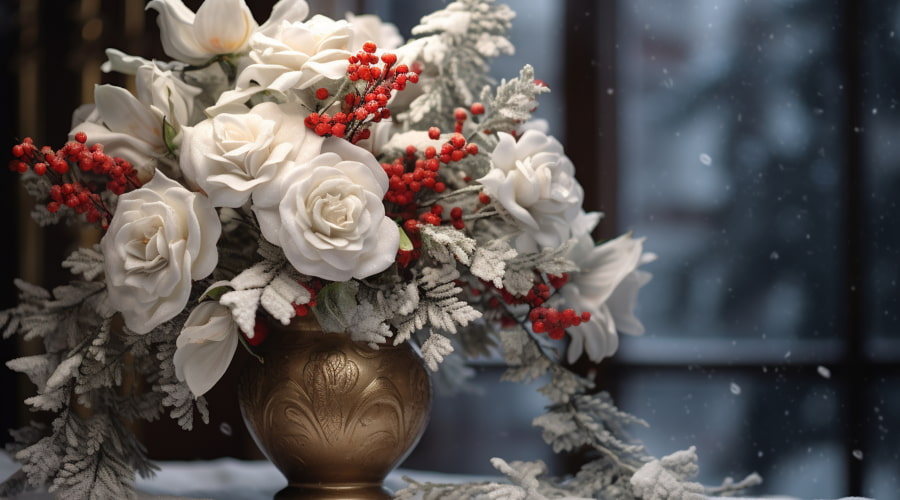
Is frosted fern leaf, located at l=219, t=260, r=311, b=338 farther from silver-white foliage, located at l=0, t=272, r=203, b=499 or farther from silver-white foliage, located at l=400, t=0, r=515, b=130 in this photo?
silver-white foliage, located at l=400, t=0, r=515, b=130

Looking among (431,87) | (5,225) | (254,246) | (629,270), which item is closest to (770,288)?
(629,270)

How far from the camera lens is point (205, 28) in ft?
2.36

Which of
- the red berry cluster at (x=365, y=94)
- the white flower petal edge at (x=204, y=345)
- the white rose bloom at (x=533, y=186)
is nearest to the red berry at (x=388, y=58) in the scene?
the red berry cluster at (x=365, y=94)

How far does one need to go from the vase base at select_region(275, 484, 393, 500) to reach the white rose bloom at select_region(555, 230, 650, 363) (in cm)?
23

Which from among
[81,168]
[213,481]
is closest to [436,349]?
[81,168]

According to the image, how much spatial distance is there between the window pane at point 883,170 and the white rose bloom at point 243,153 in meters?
0.77

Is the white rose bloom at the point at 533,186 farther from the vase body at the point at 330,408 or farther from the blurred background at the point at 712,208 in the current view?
the blurred background at the point at 712,208

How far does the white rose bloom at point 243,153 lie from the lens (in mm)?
646

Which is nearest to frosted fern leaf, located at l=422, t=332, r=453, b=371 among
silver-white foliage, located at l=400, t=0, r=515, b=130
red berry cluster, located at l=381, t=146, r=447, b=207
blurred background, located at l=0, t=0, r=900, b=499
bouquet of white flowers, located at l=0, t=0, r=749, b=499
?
bouquet of white flowers, located at l=0, t=0, r=749, b=499

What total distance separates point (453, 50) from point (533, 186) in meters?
0.20

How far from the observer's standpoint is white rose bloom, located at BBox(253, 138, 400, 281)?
631 mm

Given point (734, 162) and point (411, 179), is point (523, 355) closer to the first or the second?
point (411, 179)

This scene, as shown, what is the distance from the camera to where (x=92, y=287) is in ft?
2.53

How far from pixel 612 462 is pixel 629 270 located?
174mm
